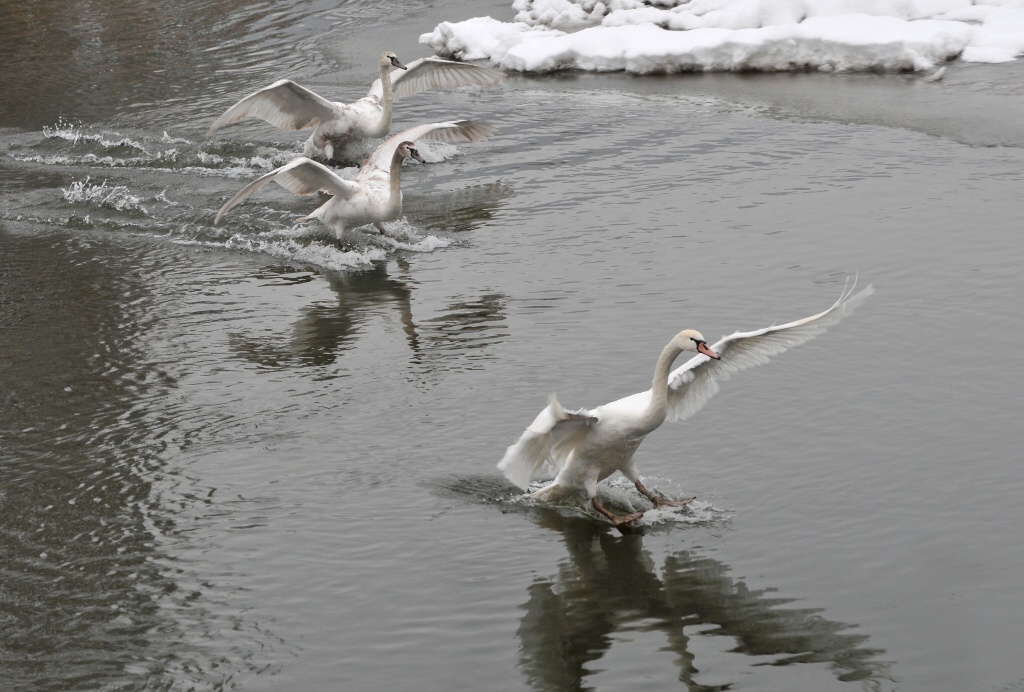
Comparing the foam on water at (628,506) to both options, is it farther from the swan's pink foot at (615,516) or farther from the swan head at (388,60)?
the swan head at (388,60)

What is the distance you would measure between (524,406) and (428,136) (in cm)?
692

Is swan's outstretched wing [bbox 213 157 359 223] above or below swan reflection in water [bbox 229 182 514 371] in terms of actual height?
above

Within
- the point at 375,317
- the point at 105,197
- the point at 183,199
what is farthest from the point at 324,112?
the point at 375,317

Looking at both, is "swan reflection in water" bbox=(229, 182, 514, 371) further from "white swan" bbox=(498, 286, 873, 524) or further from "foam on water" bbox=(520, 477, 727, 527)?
"white swan" bbox=(498, 286, 873, 524)

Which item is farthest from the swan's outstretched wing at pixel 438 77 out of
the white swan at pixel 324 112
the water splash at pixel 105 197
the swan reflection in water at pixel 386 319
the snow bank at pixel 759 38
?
the swan reflection in water at pixel 386 319

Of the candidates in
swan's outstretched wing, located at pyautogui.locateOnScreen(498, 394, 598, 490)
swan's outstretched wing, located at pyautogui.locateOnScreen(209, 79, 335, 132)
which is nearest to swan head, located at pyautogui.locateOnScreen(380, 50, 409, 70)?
swan's outstretched wing, located at pyautogui.locateOnScreen(209, 79, 335, 132)

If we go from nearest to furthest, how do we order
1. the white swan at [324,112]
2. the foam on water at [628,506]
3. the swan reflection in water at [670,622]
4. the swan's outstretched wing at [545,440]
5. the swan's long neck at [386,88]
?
the swan reflection in water at [670,622], the swan's outstretched wing at [545,440], the foam on water at [628,506], the white swan at [324,112], the swan's long neck at [386,88]

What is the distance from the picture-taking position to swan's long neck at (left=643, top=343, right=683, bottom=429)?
6.82 meters

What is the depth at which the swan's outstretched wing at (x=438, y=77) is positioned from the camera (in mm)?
16688

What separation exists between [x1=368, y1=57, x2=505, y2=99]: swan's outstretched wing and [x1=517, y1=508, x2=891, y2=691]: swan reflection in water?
10.9m

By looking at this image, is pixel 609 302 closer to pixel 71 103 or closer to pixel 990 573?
pixel 990 573

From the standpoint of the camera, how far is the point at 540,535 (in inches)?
280

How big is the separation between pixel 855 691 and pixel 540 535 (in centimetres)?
210

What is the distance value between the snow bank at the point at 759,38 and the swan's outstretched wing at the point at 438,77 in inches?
81.1
